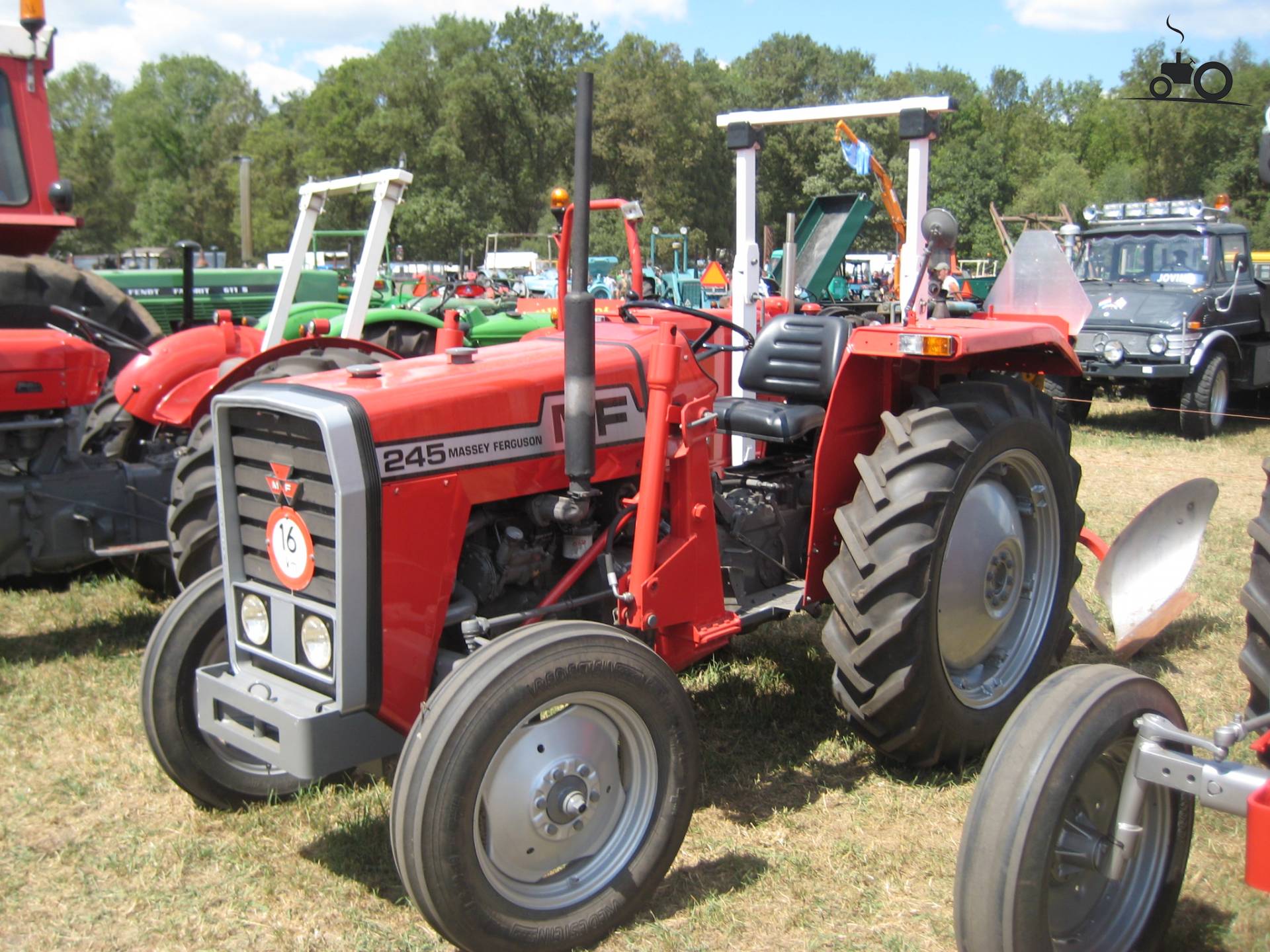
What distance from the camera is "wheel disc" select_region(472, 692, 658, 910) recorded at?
97.1 inches

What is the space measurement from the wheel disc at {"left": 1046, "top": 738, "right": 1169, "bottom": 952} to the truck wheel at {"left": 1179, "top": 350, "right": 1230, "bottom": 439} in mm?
8544

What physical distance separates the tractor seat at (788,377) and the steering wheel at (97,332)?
10.1 ft

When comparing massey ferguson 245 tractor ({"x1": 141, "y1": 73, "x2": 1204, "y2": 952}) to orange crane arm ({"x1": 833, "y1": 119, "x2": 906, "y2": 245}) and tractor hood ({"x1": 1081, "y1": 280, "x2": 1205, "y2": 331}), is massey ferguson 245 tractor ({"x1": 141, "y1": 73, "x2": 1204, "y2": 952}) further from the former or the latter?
orange crane arm ({"x1": 833, "y1": 119, "x2": 906, "y2": 245})

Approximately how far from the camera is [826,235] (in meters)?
14.3

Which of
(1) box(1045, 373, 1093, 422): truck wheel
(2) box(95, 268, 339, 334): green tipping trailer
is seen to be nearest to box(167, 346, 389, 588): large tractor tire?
(2) box(95, 268, 339, 334): green tipping trailer

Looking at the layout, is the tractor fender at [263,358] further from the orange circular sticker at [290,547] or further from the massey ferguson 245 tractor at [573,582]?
the orange circular sticker at [290,547]

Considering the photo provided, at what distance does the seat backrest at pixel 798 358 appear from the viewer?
4004 mm

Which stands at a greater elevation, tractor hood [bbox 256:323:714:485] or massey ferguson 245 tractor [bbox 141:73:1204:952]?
tractor hood [bbox 256:323:714:485]

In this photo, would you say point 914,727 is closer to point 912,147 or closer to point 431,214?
Answer: point 912,147

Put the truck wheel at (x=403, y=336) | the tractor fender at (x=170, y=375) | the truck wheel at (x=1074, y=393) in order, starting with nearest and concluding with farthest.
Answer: the tractor fender at (x=170, y=375)
the truck wheel at (x=403, y=336)
the truck wheel at (x=1074, y=393)

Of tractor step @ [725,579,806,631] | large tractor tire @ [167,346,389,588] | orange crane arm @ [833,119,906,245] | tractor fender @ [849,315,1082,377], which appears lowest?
tractor step @ [725,579,806,631]

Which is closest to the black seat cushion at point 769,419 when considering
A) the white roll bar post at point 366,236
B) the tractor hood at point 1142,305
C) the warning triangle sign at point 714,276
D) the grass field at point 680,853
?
the grass field at point 680,853

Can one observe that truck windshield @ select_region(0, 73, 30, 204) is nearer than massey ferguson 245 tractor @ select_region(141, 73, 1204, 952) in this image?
No

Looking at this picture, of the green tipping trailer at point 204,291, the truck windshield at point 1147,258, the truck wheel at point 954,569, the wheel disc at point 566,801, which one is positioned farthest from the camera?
the truck windshield at point 1147,258
